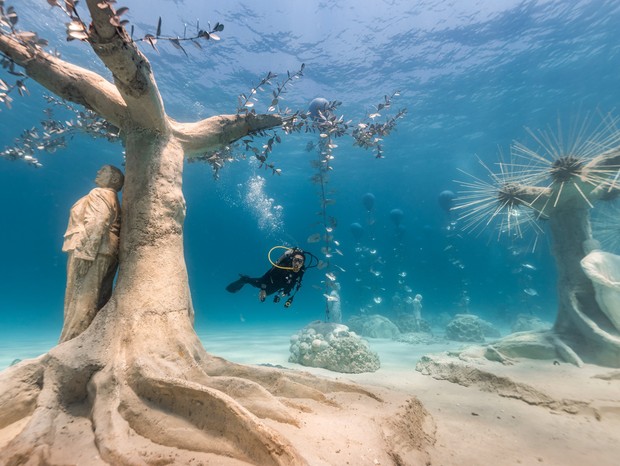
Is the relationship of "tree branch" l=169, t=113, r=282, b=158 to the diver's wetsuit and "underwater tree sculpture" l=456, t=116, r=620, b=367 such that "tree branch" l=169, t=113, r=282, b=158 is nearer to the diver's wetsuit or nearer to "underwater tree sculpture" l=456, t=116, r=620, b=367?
the diver's wetsuit

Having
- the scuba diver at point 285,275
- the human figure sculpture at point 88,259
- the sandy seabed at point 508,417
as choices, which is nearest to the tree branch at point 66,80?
the human figure sculpture at point 88,259

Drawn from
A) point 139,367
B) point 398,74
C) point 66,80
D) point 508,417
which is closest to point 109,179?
point 66,80

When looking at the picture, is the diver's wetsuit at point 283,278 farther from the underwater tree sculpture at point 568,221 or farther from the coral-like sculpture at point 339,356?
the underwater tree sculpture at point 568,221

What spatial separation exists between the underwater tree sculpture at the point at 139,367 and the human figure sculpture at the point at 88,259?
17 cm

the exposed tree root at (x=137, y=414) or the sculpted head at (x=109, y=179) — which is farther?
the sculpted head at (x=109, y=179)

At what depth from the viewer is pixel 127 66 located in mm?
2654

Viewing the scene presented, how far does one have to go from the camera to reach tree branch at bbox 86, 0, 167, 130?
2.27m

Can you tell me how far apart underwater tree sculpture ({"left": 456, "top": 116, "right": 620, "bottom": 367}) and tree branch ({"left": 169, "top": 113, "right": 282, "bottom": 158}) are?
4.73 m

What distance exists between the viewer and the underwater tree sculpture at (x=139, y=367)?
188cm

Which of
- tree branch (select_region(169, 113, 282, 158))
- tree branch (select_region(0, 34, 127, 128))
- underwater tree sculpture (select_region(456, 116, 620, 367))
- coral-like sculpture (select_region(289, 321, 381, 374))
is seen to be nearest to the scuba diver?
tree branch (select_region(169, 113, 282, 158))

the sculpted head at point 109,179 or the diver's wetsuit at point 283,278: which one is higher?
the sculpted head at point 109,179

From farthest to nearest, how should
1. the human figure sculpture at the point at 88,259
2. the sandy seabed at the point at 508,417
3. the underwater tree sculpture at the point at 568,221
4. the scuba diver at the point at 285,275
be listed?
the underwater tree sculpture at the point at 568,221 < the scuba diver at the point at 285,275 < the human figure sculpture at the point at 88,259 < the sandy seabed at the point at 508,417

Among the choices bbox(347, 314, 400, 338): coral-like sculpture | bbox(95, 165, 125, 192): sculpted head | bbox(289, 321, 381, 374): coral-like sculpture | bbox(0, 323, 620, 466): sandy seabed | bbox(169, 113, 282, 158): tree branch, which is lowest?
bbox(347, 314, 400, 338): coral-like sculpture

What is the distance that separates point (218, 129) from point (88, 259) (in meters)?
2.65
